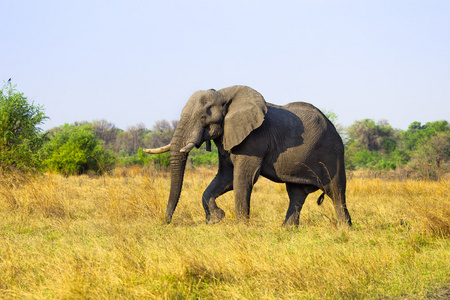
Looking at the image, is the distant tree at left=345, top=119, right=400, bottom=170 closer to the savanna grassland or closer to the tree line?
the tree line

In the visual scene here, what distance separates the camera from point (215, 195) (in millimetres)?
7375

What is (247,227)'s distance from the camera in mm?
6559

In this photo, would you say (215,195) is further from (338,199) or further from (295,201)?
(338,199)

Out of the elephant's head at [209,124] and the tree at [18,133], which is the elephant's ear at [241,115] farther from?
the tree at [18,133]

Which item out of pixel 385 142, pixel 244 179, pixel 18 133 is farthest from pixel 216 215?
pixel 385 142

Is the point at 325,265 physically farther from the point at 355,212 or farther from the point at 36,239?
the point at 355,212

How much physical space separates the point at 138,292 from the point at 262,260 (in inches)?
51.3

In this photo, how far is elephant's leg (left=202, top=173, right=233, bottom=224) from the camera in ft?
23.9

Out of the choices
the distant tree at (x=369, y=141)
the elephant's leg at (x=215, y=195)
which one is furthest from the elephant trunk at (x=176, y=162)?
→ the distant tree at (x=369, y=141)

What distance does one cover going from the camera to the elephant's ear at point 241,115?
22.2 feet

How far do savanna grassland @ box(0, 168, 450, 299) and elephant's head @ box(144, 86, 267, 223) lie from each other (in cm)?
101

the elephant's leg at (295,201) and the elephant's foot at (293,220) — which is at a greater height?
the elephant's leg at (295,201)

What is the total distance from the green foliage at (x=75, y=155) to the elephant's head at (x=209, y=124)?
40.5ft

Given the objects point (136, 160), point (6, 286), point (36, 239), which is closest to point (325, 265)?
point (6, 286)
